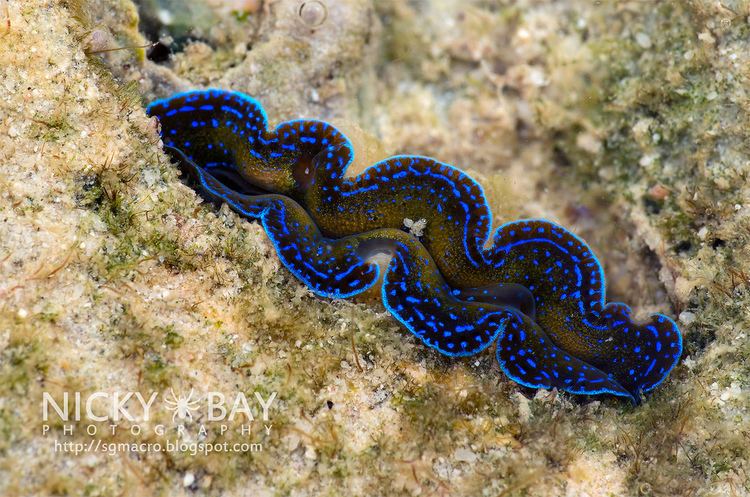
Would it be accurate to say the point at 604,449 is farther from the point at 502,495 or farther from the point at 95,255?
the point at 95,255

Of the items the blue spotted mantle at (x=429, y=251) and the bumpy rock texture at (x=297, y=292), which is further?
the blue spotted mantle at (x=429, y=251)

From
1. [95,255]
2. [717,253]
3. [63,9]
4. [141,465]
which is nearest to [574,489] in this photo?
[717,253]

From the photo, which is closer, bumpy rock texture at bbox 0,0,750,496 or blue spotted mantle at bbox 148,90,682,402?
bumpy rock texture at bbox 0,0,750,496

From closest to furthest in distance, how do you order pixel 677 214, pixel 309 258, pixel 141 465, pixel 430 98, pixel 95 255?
pixel 141 465 < pixel 95 255 < pixel 309 258 < pixel 677 214 < pixel 430 98

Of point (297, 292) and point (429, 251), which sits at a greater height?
point (429, 251)
